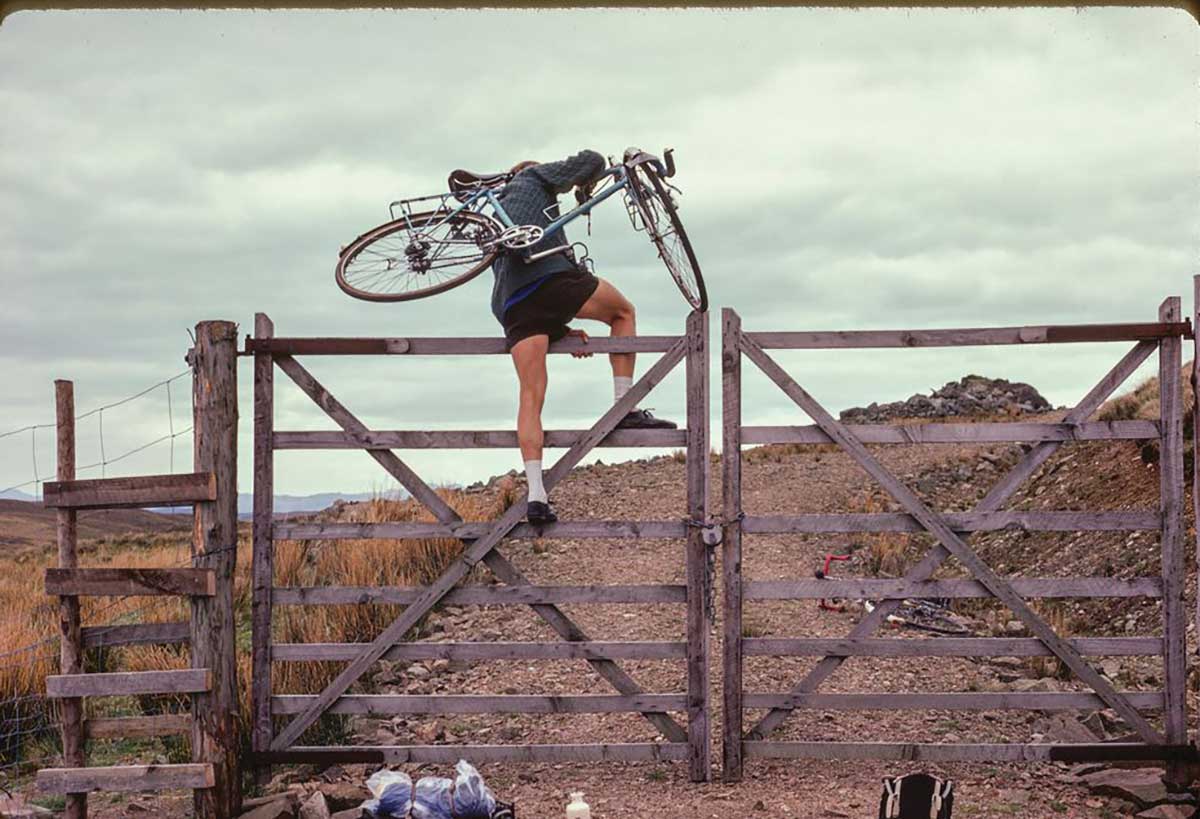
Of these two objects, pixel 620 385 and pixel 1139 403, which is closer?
pixel 620 385

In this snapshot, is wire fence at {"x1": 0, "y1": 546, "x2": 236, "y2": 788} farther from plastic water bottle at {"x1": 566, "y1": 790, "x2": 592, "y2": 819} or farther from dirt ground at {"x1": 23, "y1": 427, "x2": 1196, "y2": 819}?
plastic water bottle at {"x1": 566, "y1": 790, "x2": 592, "y2": 819}

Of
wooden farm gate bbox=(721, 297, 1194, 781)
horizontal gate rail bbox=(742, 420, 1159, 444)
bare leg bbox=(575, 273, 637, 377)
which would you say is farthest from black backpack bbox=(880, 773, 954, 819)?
bare leg bbox=(575, 273, 637, 377)

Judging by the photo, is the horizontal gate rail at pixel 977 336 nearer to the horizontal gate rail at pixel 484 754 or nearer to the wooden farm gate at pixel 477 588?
the wooden farm gate at pixel 477 588

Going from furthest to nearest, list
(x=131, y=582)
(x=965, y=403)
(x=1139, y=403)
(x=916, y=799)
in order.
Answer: (x=965, y=403), (x=1139, y=403), (x=131, y=582), (x=916, y=799)

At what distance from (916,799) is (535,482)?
3024mm

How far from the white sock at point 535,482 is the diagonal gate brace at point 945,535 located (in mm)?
1531

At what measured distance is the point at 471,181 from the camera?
851 centimetres

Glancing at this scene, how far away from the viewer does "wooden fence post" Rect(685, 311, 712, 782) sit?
8.21m

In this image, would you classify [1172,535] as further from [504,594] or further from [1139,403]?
[1139,403]

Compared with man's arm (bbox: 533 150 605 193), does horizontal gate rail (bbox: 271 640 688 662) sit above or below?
below

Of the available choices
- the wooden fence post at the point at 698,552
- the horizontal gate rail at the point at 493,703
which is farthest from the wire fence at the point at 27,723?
the wooden fence post at the point at 698,552

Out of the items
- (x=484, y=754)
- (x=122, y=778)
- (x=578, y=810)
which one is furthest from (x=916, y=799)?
(x=122, y=778)

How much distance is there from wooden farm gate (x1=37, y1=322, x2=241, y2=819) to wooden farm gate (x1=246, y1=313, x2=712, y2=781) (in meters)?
0.31

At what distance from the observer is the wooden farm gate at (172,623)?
25.3 feet
